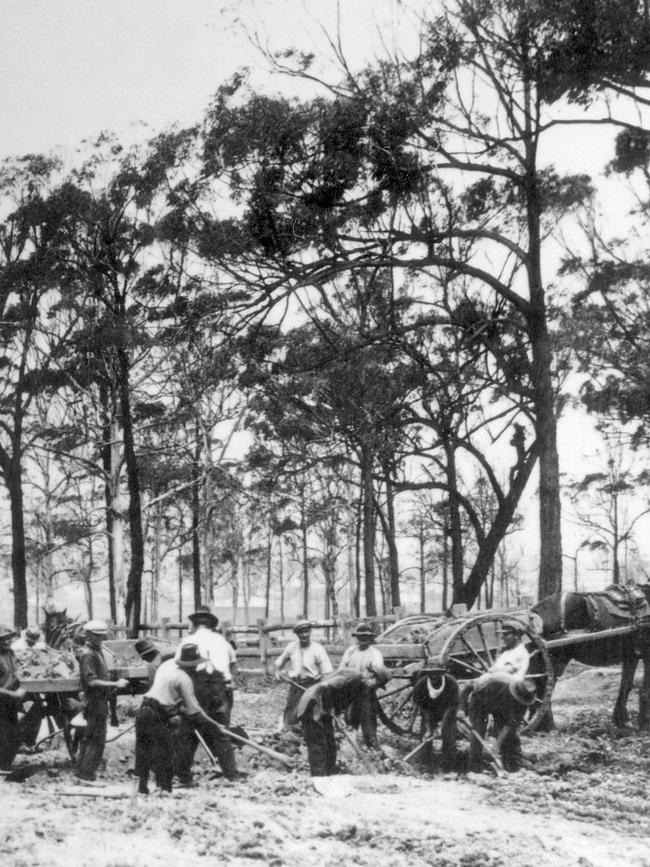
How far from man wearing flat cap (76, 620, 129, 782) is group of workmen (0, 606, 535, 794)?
10 mm

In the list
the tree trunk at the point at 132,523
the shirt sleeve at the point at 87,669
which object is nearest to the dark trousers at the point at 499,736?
the shirt sleeve at the point at 87,669

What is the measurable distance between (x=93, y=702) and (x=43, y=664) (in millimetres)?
1515

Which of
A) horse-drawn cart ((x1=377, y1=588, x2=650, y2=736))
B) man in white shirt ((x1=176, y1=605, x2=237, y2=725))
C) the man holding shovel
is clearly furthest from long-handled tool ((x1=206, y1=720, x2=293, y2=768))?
horse-drawn cart ((x1=377, y1=588, x2=650, y2=736))

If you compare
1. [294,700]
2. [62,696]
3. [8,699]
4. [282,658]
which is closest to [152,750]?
[8,699]

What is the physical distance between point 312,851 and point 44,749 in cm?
613

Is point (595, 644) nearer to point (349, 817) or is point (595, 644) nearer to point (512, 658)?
point (512, 658)

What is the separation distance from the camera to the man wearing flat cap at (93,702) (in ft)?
33.0

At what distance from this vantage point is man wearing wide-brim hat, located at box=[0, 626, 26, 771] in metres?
10.3

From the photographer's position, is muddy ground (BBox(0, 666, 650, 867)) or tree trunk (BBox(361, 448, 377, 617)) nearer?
muddy ground (BBox(0, 666, 650, 867))

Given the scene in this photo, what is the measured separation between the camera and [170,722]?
388 inches

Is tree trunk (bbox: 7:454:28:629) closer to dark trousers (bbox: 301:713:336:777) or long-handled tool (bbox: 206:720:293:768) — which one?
long-handled tool (bbox: 206:720:293:768)

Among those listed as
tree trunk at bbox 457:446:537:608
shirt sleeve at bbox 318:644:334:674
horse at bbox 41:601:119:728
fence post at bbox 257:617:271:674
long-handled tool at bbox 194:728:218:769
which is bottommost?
fence post at bbox 257:617:271:674

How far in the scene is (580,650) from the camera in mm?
13414

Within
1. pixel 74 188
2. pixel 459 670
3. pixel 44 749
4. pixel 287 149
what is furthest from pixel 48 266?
pixel 459 670
